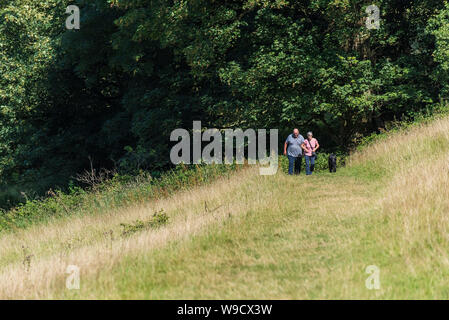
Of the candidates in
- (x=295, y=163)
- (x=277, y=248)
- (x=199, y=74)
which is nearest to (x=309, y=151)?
(x=295, y=163)

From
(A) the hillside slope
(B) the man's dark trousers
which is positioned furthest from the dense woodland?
(A) the hillside slope

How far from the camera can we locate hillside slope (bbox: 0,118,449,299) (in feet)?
23.5

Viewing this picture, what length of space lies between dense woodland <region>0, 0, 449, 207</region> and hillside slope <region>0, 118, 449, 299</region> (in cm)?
728

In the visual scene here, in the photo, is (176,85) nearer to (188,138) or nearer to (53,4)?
(188,138)

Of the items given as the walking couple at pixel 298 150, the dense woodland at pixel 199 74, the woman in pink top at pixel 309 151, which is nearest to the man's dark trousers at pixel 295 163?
the walking couple at pixel 298 150

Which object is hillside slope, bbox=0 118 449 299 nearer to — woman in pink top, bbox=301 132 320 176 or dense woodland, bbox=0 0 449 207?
woman in pink top, bbox=301 132 320 176

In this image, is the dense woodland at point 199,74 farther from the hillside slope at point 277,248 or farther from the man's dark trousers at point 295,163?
the hillside slope at point 277,248

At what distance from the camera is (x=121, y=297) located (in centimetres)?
704

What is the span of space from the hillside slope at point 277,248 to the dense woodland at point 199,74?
728 cm

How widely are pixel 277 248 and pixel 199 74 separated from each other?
14.0m

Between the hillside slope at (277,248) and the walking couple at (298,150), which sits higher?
the walking couple at (298,150)

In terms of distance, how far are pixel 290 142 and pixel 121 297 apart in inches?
436

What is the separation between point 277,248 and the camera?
8.73 metres

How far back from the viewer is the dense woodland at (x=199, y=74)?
19781 millimetres
